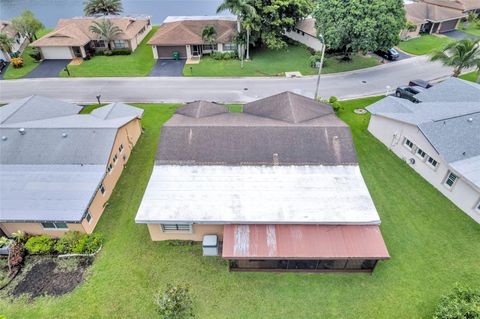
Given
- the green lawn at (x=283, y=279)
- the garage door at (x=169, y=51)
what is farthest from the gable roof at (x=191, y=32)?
the green lawn at (x=283, y=279)

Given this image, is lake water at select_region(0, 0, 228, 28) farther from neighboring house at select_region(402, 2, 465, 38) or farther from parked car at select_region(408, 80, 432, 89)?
parked car at select_region(408, 80, 432, 89)

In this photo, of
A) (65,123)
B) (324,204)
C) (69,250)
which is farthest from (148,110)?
(324,204)

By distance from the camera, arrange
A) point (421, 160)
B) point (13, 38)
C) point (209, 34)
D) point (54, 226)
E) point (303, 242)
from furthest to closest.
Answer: point (13, 38), point (209, 34), point (421, 160), point (54, 226), point (303, 242)

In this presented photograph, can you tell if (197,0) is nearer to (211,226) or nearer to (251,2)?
(251,2)

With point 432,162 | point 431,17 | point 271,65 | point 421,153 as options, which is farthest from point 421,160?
point 431,17

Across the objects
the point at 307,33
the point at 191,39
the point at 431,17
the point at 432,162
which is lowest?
the point at 432,162

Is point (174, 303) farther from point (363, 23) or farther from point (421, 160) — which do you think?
point (363, 23)

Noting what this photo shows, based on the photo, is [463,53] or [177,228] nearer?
[177,228]
